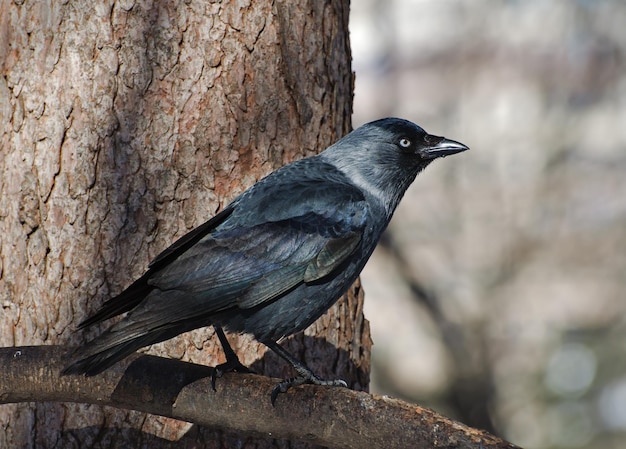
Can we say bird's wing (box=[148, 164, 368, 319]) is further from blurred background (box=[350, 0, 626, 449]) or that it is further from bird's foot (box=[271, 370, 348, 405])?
blurred background (box=[350, 0, 626, 449])

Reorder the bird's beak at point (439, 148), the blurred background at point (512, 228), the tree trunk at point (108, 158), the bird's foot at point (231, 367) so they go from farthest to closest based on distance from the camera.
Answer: the blurred background at point (512, 228) < the bird's beak at point (439, 148) < the tree trunk at point (108, 158) < the bird's foot at point (231, 367)

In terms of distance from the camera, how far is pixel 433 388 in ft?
29.9

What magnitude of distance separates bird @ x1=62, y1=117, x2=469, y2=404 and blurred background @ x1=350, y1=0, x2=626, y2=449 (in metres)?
5.47

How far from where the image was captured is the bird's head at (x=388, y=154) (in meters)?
4.07

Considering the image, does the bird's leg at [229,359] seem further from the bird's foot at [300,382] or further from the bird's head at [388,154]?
the bird's head at [388,154]

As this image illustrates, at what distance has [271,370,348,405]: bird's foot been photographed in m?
3.19

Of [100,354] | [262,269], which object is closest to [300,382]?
[262,269]

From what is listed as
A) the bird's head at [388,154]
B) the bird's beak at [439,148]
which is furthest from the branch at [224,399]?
the bird's beak at [439,148]

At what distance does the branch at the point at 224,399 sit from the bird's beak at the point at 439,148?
4.86 ft

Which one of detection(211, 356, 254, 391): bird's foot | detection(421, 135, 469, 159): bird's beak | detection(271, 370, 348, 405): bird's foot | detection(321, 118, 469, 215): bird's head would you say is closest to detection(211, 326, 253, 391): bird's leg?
detection(211, 356, 254, 391): bird's foot

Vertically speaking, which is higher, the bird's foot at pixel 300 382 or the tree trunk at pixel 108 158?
the tree trunk at pixel 108 158

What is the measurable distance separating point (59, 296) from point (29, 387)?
1.67ft

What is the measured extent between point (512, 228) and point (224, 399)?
6477mm

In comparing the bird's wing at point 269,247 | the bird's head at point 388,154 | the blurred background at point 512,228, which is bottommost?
the blurred background at point 512,228
